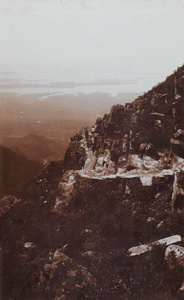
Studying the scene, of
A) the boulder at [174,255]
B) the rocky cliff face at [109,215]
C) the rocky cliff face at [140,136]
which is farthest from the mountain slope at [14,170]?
the boulder at [174,255]

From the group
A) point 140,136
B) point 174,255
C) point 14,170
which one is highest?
point 140,136

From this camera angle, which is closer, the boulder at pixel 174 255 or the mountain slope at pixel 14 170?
the boulder at pixel 174 255

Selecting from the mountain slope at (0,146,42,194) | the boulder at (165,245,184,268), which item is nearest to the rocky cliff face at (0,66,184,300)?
the boulder at (165,245,184,268)

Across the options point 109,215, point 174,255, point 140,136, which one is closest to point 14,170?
point 109,215

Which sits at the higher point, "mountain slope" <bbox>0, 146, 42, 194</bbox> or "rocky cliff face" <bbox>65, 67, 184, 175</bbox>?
"rocky cliff face" <bbox>65, 67, 184, 175</bbox>

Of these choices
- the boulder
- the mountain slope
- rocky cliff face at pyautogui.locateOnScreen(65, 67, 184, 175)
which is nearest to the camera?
the boulder

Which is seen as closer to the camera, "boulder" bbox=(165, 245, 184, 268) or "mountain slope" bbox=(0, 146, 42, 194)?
"boulder" bbox=(165, 245, 184, 268)

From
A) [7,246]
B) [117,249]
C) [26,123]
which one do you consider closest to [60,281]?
[117,249]

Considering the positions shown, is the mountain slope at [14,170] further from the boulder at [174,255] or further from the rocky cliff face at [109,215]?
the boulder at [174,255]

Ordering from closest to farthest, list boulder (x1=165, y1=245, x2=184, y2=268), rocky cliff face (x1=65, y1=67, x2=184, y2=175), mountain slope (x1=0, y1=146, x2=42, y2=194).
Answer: boulder (x1=165, y1=245, x2=184, y2=268) → rocky cliff face (x1=65, y1=67, x2=184, y2=175) → mountain slope (x1=0, y1=146, x2=42, y2=194)

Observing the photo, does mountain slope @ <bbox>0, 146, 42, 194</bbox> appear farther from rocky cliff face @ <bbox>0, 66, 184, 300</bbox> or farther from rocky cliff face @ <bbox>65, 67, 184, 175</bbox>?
rocky cliff face @ <bbox>65, 67, 184, 175</bbox>

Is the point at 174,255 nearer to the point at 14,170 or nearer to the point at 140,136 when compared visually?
the point at 140,136

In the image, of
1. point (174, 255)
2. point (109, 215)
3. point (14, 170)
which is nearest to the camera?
point (174, 255)
